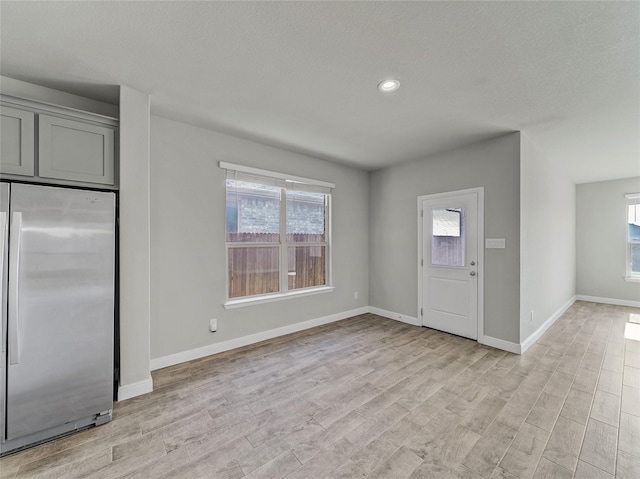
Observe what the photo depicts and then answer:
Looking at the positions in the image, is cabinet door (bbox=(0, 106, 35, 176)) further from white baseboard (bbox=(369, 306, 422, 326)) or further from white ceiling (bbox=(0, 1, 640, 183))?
white baseboard (bbox=(369, 306, 422, 326))

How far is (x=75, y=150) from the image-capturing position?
2105 millimetres

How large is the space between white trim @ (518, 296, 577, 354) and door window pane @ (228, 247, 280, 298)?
10.5 feet

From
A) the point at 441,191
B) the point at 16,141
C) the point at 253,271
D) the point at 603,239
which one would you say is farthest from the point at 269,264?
the point at 603,239

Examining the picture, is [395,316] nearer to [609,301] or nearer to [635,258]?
[609,301]

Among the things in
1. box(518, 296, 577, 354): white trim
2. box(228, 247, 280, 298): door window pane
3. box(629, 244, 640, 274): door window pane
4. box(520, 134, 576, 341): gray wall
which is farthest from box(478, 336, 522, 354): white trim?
box(629, 244, 640, 274): door window pane

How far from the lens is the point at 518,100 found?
2.46m

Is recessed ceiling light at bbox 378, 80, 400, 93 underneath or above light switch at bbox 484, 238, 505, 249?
above

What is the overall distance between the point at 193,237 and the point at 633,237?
7989mm

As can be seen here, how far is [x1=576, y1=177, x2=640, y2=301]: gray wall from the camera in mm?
5406

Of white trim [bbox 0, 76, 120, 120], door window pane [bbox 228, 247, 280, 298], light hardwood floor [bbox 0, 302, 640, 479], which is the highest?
white trim [bbox 0, 76, 120, 120]

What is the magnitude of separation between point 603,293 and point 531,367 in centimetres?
467

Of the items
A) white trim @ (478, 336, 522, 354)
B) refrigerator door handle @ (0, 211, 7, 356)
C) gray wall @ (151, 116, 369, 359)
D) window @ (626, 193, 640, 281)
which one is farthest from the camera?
window @ (626, 193, 640, 281)

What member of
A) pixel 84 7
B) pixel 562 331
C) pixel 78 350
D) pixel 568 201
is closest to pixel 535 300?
pixel 562 331

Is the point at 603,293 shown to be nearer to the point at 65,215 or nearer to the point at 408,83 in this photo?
the point at 408,83
